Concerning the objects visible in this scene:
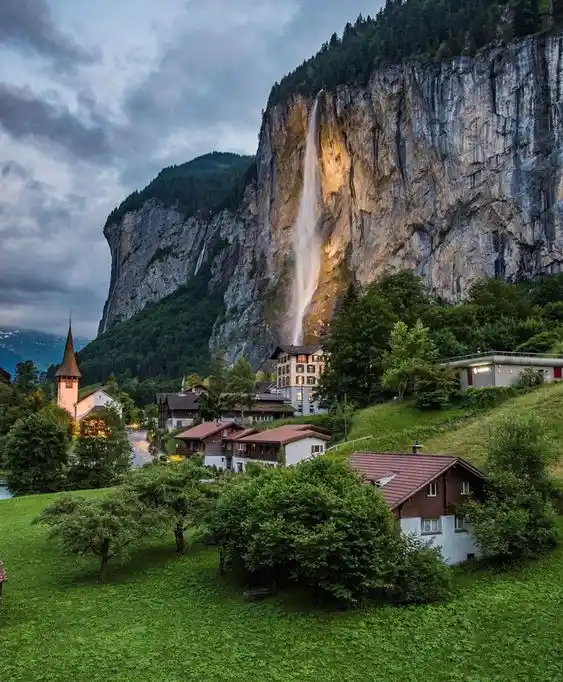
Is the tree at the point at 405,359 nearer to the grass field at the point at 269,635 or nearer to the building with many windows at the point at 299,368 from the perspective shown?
the grass field at the point at 269,635

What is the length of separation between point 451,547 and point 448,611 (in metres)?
5.78

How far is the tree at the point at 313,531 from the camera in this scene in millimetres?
22594

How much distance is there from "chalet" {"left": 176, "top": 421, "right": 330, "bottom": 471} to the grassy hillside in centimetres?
335

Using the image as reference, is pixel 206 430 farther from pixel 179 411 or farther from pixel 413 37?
pixel 413 37

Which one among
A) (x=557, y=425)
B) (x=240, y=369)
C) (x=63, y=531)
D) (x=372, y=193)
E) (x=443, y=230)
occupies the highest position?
(x=372, y=193)

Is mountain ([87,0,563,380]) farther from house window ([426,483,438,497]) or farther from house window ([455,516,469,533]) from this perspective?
house window ([426,483,438,497])

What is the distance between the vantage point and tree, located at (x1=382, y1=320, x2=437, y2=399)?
5644 cm

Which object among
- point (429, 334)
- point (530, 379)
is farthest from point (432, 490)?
point (429, 334)

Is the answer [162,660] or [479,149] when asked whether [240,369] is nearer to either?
[479,149]

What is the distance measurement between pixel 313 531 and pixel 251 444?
103ft

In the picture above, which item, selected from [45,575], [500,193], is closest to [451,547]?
[45,575]

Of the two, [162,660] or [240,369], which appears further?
[240,369]

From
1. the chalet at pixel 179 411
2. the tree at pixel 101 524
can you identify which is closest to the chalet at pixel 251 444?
the tree at pixel 101 524

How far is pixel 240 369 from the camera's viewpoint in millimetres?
103562
